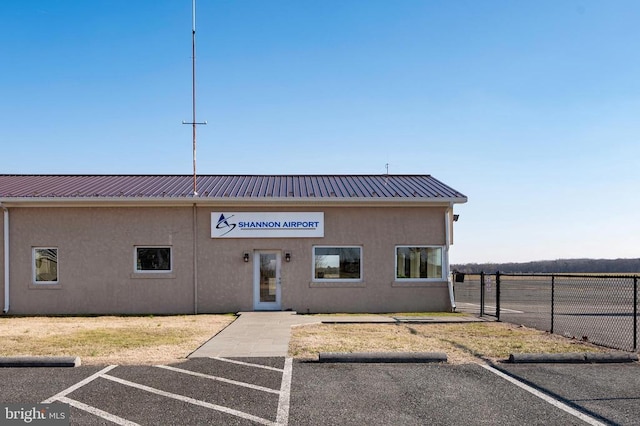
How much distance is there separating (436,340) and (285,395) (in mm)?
5072

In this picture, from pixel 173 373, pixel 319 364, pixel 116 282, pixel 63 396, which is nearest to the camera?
pixel 63 396

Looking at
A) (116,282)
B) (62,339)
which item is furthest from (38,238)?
(62,339)

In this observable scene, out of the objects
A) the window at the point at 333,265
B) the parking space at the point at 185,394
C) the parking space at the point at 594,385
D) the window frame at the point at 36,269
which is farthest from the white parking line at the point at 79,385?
the window frame at the point at 36,269

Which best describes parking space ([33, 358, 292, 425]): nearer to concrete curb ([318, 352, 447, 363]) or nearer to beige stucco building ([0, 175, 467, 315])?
concrete curb ([318, 352, 447, 363])

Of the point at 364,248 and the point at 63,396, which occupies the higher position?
the point at 364,248

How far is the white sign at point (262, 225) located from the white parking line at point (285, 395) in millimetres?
8788

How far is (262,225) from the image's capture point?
1761 centimetres

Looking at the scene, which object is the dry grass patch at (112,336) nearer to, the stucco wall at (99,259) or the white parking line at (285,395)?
the stucco wall at (99,259)

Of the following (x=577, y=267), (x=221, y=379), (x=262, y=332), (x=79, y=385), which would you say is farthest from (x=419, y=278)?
(x=577, y=267)

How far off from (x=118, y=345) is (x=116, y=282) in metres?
7.46

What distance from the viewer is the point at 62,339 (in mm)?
11406

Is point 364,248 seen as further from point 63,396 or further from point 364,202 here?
point 63,396

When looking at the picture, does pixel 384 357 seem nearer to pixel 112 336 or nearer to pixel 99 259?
pixel 112 336

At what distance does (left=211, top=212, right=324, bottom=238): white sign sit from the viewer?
17.6m
